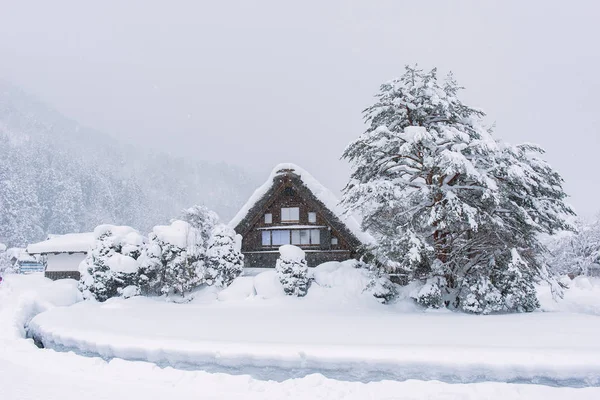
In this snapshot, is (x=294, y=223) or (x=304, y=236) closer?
(x=294, y=223)

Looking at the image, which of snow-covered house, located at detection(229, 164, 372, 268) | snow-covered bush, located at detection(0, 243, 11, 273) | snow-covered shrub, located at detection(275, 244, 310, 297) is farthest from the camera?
snow-covered bush, located at detection(0, 243, 11, 273)

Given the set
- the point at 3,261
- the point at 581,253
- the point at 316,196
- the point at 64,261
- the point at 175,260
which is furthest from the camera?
the point at 3,261

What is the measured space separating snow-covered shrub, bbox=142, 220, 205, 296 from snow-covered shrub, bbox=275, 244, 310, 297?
4.54 metres

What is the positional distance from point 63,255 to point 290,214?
67.7 feet

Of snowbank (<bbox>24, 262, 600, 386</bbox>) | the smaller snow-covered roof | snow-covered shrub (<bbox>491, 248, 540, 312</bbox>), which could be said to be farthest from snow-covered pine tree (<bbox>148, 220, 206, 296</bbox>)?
the smaller snow-covered roof

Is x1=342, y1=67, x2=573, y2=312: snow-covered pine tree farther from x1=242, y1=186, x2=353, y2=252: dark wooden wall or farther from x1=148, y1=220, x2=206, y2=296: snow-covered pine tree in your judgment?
x1=148, y1=220, x2=206, y2=296: snow-covered pine tree

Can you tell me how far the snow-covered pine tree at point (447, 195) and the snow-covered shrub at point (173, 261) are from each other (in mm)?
8586

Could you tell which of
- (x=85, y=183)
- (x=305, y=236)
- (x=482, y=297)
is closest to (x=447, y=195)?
(x=482, y=297)

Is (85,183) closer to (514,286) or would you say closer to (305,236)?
Answer: (305,236)

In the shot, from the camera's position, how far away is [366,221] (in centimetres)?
1903

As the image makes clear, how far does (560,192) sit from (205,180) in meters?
140

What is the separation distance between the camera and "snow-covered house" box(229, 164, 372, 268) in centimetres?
2661

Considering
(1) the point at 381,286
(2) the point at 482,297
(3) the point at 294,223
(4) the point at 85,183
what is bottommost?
(2) the point at 482,297

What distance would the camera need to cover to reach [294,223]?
27.9 metres
